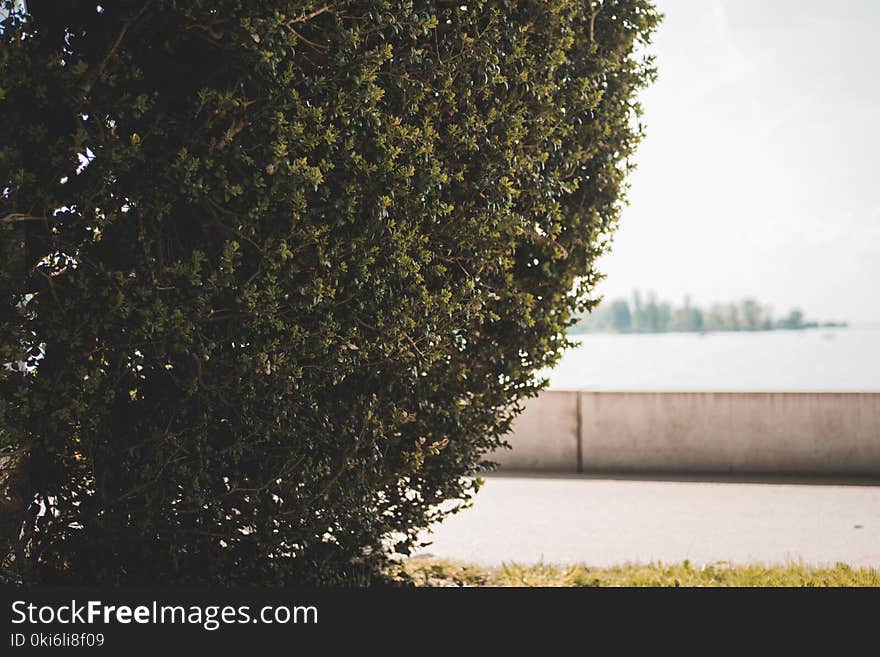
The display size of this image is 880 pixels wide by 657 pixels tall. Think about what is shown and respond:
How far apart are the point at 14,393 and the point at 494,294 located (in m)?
2.43

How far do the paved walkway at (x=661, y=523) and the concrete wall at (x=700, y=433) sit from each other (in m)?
0.52

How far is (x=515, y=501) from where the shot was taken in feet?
28.2

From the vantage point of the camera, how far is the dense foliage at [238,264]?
351cm

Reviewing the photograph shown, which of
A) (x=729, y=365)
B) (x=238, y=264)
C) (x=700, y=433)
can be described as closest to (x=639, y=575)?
(x=238, y=264)

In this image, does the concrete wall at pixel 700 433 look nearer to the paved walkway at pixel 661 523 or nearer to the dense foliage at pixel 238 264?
the paved walkway at pixel 661 523

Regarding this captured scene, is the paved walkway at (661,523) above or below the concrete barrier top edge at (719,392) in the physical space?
below

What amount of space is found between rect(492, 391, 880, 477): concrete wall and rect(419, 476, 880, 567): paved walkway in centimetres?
52

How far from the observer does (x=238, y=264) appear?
362 centimetres

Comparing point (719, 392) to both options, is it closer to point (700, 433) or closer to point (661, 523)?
point (700, 433)

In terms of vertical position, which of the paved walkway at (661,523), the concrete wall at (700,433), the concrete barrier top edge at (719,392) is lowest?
the paved walkway at (661,523)

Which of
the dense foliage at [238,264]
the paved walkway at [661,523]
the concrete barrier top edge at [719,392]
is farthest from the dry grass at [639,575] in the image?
the concrete barrier top edge at [719,392]

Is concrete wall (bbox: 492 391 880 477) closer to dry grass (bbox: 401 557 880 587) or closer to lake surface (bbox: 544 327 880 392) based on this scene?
lake surface (bbox: 544 327 880 392)

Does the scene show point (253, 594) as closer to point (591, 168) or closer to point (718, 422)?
point (591, 168)

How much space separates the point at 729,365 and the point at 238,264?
1308cm
